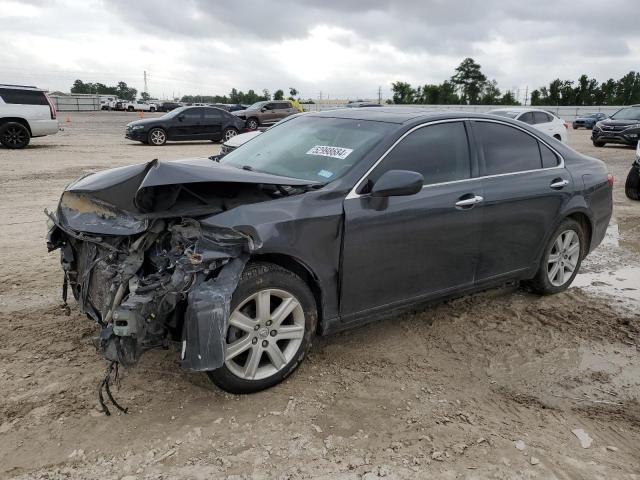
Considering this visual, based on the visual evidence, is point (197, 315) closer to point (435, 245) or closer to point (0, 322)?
point (435, 245)

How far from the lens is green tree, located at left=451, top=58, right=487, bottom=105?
253 ft

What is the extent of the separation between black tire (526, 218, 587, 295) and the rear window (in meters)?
15.6

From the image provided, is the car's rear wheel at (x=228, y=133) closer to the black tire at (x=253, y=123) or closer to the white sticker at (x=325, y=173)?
the black tire at (x=253, y=123)

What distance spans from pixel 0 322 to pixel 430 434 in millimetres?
3295

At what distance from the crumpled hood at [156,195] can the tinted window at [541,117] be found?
643 inches

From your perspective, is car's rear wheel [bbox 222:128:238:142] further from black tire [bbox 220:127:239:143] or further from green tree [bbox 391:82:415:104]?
green tree [bbox 391:82:415:104]

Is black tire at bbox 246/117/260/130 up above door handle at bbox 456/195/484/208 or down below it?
below

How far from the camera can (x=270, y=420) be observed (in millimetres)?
3086

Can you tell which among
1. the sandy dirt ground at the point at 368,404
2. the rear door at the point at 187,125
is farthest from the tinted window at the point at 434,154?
the rear door at the point at 187,125

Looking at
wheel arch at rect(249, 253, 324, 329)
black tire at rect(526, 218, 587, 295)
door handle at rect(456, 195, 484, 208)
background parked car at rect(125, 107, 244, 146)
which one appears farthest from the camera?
background parked car at rect(125, 107, 244, 146)

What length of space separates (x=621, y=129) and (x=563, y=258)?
18417 millimetres

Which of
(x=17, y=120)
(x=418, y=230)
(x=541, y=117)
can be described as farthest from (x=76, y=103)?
(x=418, y=230)

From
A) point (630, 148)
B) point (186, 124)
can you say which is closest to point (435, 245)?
point (186, 124)

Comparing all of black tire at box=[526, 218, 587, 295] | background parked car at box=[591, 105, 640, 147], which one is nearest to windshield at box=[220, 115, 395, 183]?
black tire at box=[526, 218, 587, 295]
